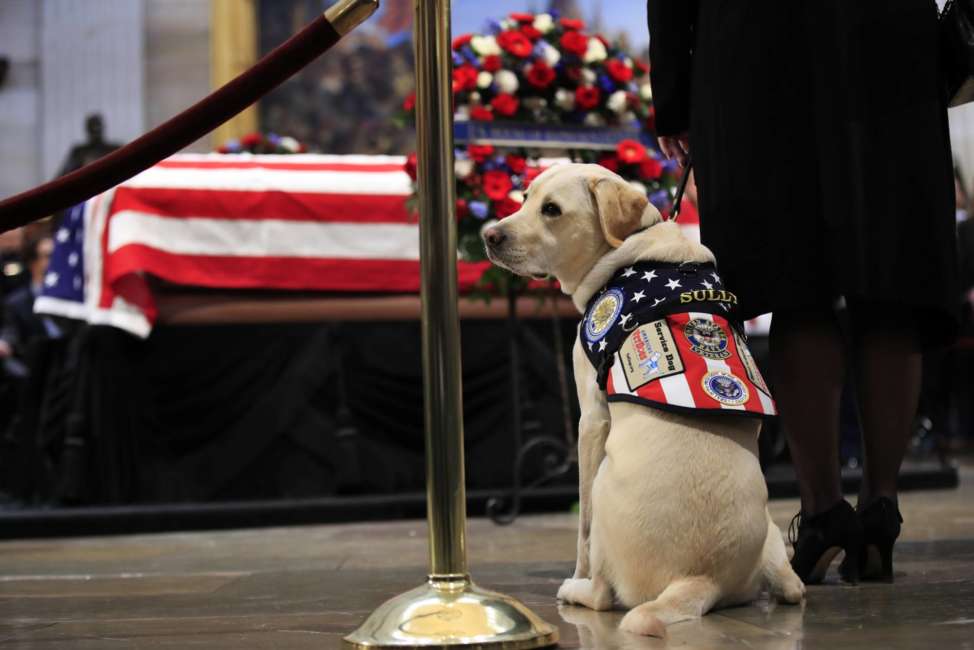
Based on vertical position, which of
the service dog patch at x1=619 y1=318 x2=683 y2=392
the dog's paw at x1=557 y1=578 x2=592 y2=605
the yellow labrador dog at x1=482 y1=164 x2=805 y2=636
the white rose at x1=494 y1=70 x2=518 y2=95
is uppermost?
the white rose at x1=494 y1=70 x2=518 y2=95

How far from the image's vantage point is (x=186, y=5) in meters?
13.3

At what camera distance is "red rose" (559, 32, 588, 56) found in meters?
4.80

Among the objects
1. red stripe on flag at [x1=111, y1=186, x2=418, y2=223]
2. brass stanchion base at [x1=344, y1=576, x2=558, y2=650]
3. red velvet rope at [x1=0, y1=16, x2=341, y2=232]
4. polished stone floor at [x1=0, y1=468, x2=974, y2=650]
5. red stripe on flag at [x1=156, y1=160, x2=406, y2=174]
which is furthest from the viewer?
red stripe on flag at [x1=156, y1=160, x2=406, y2=174]

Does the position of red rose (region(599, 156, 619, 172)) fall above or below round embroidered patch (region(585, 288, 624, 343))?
above

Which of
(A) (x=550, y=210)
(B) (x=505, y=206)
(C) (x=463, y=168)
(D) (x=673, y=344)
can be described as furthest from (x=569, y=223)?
(C) (x=463, y=168)

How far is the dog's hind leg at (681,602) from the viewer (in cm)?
205

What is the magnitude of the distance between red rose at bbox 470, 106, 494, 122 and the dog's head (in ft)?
6.69

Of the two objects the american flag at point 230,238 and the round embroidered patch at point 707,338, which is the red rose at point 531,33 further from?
the round embroidered patch at point 707,338

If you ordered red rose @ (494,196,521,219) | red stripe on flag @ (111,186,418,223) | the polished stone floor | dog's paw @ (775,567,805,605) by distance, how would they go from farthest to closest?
red stripe on flag @ (111,186,418,223) → red rose @ (494,196,521,219) → dog's paw @ (775,567,805,605) → the polished stone floor

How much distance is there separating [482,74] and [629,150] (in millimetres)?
632

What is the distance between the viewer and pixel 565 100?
4770mm

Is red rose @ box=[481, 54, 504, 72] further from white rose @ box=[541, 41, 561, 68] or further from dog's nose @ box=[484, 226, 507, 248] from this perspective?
dog's nose @ box=[484, 226, 507, 248]

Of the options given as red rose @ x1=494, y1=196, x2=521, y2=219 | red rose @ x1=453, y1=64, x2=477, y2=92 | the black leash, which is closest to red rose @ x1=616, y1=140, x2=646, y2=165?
red rose @ x1=494, y1=196, x2=521, y2=219

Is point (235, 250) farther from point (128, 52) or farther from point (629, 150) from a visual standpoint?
point (128, 52)
